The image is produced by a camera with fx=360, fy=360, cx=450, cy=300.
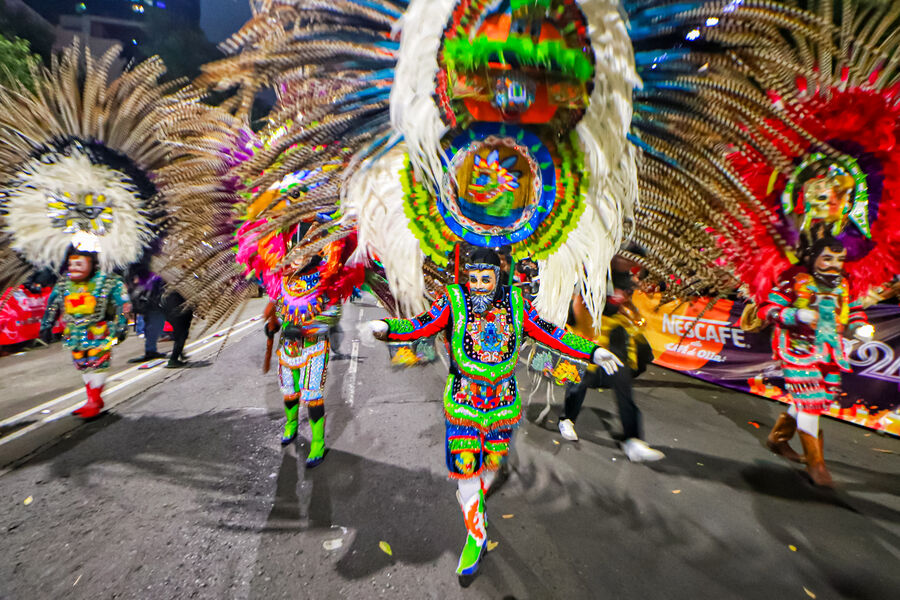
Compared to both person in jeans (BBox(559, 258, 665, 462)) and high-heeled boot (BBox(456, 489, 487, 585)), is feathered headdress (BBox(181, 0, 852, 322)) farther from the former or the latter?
person in jeans (BBox(559, 258, 665, 462))

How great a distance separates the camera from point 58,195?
9.02 feet

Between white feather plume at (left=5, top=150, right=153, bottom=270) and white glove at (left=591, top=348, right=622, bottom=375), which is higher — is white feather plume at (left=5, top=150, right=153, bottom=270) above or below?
above

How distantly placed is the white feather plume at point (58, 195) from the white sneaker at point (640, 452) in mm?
4428

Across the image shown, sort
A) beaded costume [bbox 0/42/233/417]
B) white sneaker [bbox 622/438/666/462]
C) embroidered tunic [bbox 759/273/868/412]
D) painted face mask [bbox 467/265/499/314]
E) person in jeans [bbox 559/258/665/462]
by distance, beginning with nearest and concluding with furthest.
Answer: painted face mask [bbox 467/265/499/314] → beaded costume [bbox 0/42/233/417] → embroidered tunic [bbox 759/273/868/412] → person in jeans [bbox 559/258/665/462] → white sneaker [bbox 622/438/666/462]

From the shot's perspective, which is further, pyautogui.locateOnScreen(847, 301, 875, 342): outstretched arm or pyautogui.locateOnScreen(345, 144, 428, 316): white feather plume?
pyautogui.locateOnScreen(847, 301, 875, 342): outstretched arm

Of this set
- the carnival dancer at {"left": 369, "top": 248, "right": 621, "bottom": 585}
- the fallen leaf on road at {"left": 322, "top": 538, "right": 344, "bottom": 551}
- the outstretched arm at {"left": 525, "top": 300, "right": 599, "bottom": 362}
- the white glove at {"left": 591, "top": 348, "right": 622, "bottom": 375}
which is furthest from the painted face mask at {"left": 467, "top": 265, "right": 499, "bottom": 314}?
the fallen leaf on road at {"left": 322, "top": 538, "right": 344, "bottom": 551}

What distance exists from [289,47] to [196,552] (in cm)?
255

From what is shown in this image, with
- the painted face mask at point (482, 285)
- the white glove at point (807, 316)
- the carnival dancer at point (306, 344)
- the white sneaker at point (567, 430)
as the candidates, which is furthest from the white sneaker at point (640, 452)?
the carnival dancer at point (306, 344)

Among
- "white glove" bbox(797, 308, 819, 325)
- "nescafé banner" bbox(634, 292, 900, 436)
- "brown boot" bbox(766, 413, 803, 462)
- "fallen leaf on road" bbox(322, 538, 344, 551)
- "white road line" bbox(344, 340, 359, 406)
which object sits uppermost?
"white glove" bbox(797, 308, 819, 325)

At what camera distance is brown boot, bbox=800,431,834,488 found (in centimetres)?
288

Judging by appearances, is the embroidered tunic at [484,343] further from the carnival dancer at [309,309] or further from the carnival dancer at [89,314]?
the carnival dancer at [89,314]

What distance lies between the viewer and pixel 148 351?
238 inches

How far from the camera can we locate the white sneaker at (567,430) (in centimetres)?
354

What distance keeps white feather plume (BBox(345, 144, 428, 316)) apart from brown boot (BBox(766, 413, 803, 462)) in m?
3.85
